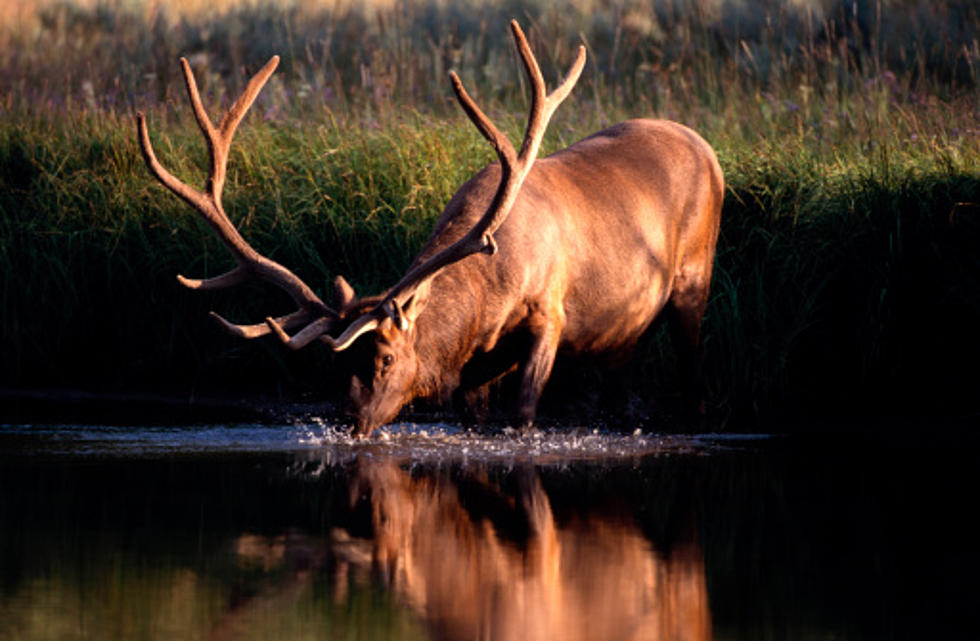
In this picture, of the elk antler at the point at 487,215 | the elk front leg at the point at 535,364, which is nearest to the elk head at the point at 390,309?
the elk antler at the point at 487,215

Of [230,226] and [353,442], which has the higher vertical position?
[230,226]

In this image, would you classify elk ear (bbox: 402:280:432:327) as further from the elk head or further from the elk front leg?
the elk front leg

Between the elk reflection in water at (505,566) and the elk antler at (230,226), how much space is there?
1.07 m

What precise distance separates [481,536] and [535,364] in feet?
7.39

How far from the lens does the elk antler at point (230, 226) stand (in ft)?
24.6

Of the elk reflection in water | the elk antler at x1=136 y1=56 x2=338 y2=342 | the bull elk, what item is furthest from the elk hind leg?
the elk reflection in water

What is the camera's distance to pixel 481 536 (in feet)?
18.7

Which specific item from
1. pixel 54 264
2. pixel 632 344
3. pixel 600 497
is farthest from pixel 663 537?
pixel 54 264

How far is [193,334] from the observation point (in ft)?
33.3

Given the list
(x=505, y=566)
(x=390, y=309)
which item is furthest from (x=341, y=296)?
(x=505, y=566)

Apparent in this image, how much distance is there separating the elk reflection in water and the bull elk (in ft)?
3.07

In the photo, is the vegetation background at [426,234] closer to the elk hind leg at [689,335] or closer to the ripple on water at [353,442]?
the elk hind leg at [689,335]

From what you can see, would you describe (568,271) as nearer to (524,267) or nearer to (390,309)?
(524,267)

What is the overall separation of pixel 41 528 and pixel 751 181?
→ 5349 mm
